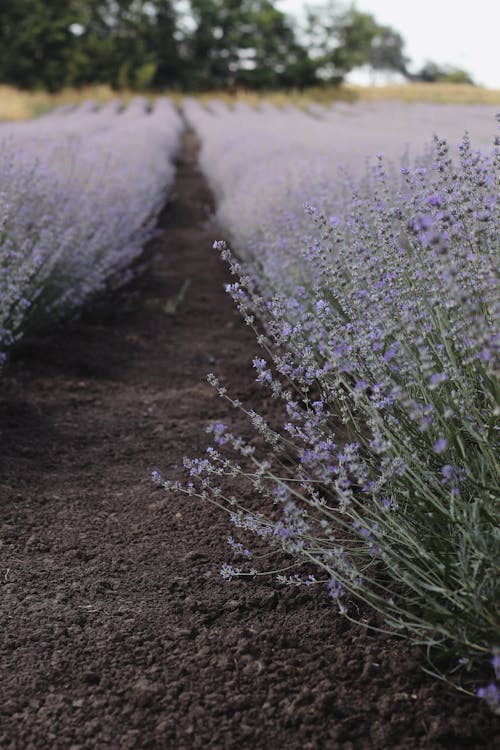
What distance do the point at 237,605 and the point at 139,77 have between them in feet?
88.9

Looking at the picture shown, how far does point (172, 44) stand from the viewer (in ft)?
90.8

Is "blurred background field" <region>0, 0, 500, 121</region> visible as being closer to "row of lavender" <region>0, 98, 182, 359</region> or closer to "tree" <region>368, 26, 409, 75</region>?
"row of lavender" <region>0, 98, 182, 359</region>

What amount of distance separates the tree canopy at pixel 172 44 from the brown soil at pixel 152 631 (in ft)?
83.0

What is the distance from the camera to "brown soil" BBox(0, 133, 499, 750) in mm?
1465

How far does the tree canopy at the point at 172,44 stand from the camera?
25250 mm

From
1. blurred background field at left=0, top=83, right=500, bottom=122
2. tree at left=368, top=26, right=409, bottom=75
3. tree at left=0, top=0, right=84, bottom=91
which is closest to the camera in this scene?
blurred background field at left=0, top=83, right=500, bottom=122

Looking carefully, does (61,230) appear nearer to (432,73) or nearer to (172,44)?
(172,44)

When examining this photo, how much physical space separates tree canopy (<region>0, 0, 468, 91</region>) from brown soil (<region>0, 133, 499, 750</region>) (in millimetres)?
25291

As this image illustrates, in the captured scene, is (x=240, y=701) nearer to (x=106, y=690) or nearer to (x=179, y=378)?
(x=106, y=690)

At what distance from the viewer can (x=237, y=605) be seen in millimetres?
1878

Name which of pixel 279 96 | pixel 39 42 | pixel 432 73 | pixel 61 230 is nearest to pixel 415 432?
pixel 61 230

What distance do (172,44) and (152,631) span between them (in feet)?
95.2

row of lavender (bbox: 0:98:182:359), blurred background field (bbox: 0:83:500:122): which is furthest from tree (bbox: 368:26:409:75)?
row of lavender (bbox: 0:98:182:359)

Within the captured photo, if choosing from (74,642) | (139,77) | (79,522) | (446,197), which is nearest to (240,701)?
(74,642)
